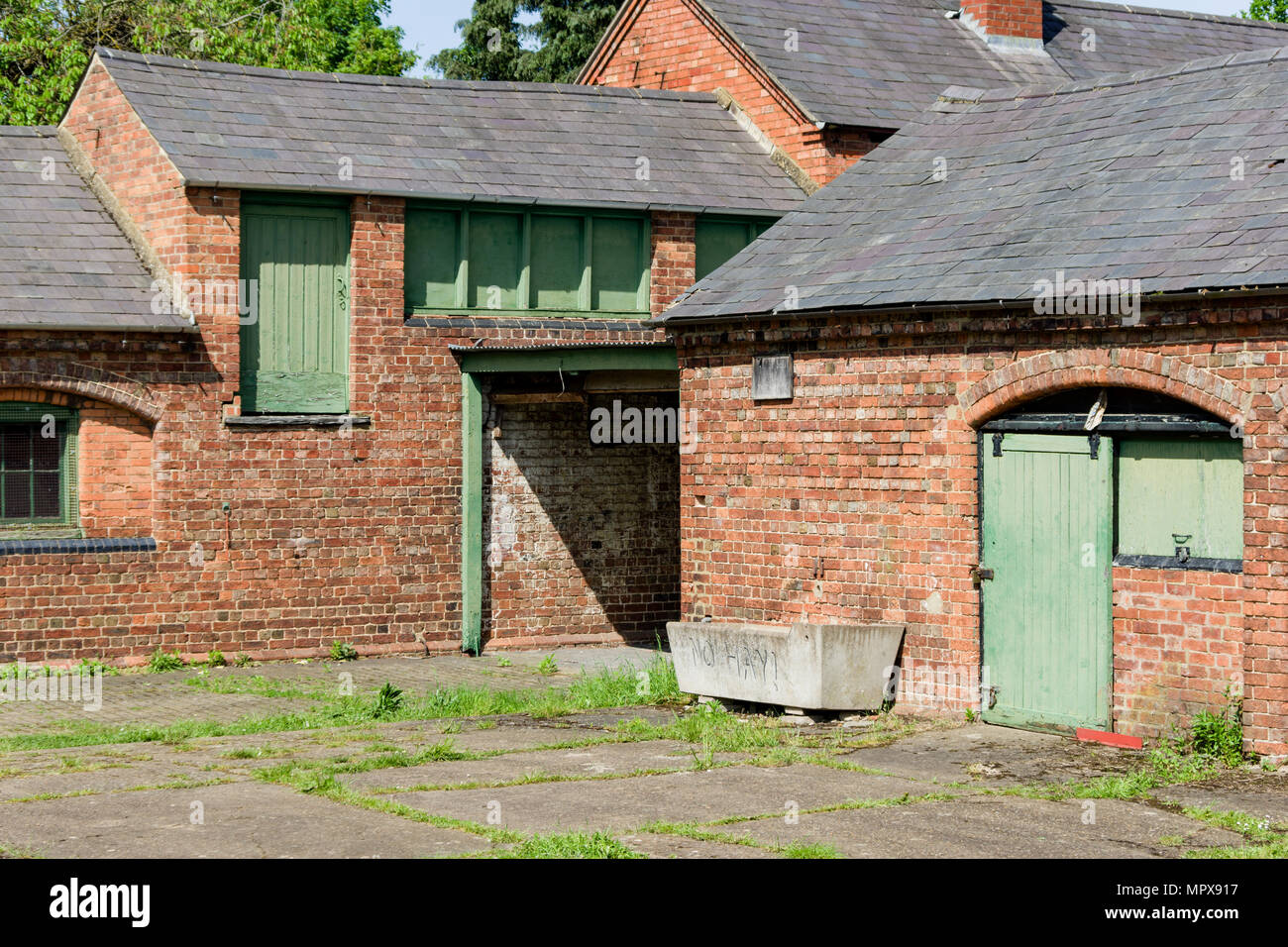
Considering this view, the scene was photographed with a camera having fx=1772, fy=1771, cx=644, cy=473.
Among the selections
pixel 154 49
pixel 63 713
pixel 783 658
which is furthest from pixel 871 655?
pixel 154 49

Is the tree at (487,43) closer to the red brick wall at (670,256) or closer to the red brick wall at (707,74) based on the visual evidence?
the red brick wall at (707,74)

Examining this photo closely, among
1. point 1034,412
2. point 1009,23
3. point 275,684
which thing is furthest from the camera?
point 1009,23

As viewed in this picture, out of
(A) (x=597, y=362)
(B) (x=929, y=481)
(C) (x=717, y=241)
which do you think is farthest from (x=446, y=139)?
(B) (x=929, y=481)

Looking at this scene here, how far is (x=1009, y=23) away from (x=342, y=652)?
41.7ft

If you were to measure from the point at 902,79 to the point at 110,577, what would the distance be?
37.1 feet

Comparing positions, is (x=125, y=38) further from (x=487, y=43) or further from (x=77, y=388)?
(x=77, y=388)

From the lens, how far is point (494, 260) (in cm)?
1842

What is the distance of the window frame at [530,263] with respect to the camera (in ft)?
59.4

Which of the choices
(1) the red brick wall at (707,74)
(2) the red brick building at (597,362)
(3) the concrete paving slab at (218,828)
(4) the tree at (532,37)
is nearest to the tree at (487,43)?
(4) the tree at (532,37)

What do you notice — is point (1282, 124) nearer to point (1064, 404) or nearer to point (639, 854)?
point (1064, 404)

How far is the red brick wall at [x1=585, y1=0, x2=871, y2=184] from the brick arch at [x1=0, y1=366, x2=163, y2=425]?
319 inches

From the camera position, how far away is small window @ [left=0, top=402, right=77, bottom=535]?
53.2ft

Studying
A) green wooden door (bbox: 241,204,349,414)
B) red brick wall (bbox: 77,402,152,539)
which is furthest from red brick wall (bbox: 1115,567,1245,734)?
red brick wall (bbox: 77,402,152,539)

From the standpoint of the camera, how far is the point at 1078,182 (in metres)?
13.4
